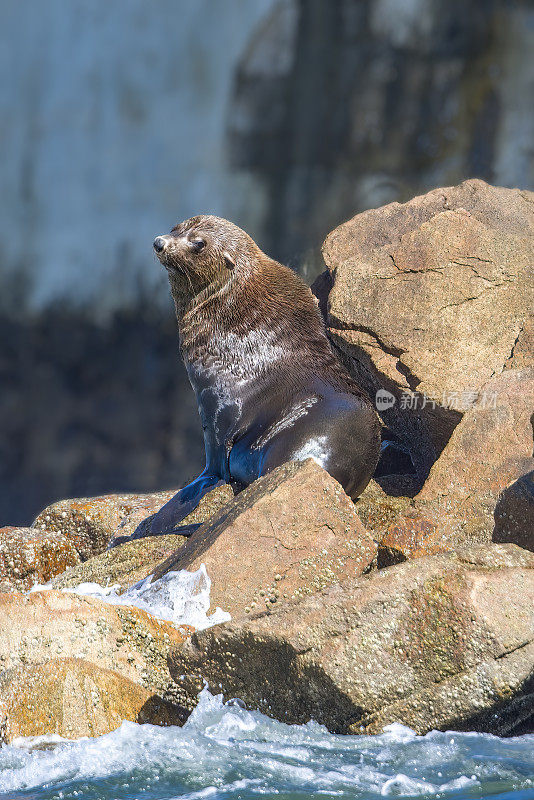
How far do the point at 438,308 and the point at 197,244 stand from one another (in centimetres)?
183

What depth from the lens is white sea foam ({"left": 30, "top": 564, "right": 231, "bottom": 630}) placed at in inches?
159

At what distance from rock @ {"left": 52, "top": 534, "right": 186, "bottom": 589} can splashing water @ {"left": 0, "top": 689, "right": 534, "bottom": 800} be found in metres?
1.52

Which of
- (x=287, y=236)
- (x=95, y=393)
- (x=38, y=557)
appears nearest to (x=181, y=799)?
(x=38, y=557)

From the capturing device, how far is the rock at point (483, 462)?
16.4ft

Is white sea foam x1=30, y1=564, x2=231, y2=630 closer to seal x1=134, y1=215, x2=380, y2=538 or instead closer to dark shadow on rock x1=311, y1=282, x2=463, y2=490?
seal x1=134, y1=215, x2=380, y2=538

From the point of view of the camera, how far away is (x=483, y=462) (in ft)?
17.0

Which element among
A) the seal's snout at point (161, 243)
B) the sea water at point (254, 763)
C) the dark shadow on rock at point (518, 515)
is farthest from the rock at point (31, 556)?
the dark shadow on rock at point (518, 515)

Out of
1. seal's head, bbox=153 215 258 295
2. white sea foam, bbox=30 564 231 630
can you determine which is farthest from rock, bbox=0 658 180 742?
seal's head, bbox=153 215 258 295

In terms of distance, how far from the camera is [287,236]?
10.7m

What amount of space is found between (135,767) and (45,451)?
8.99 metres

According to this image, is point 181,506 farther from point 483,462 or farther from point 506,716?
point 506,716

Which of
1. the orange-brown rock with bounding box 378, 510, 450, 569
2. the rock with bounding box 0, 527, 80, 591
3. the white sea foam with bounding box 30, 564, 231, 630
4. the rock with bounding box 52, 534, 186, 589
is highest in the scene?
the orange-brown rock with bounding box 378, 510, 450, 569

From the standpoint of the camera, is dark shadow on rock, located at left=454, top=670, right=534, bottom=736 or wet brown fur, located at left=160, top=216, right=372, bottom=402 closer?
dark shadow on rock, located at left=454, top=670, right=534, bottom=736

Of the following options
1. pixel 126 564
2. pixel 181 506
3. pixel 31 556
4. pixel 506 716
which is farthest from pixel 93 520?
pixel 506 716
